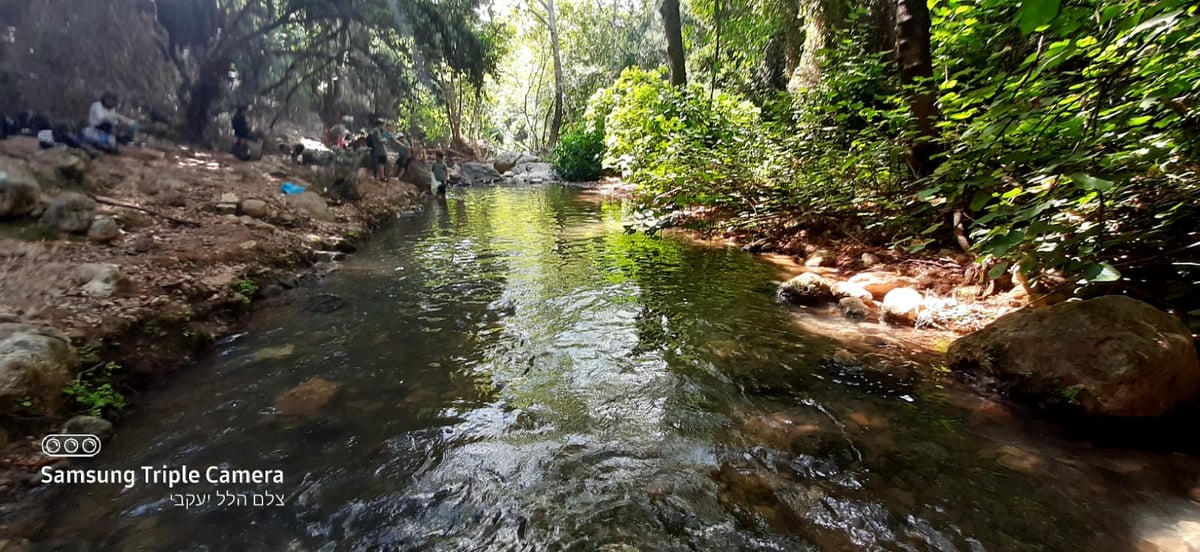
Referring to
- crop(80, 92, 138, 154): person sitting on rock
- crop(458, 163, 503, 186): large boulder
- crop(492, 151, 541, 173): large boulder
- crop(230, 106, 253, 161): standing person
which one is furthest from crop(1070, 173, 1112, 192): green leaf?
crop(492, 151, 541, 173): large boulder

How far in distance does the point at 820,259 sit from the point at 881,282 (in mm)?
1548

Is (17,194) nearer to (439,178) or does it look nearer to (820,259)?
(820,259)

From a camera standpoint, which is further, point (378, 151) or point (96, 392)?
point (378, 151)

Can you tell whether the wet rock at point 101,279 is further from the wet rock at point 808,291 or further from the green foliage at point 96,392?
the wet rock at point 808,291

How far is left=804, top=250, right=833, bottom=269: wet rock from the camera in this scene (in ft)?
25.4

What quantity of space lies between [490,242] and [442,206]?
744 centimetres

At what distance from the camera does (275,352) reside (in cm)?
475

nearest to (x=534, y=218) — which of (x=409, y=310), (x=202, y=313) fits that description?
(x=409, y=310)

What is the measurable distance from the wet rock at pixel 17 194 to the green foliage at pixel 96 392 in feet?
13.1

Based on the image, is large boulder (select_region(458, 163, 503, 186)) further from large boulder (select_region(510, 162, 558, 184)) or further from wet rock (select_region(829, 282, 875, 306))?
wet rock (select_region(829, 282, 875, 306))

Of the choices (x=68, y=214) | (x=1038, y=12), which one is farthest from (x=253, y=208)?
(x=1038, y=12)

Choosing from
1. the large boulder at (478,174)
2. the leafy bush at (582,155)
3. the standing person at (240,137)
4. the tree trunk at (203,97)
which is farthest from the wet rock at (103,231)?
the large boulder at (478,174)

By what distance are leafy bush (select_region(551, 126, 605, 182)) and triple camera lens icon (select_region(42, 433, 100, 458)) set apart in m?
25.2

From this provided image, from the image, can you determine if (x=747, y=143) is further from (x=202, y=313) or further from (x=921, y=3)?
(x=202, y=313)
